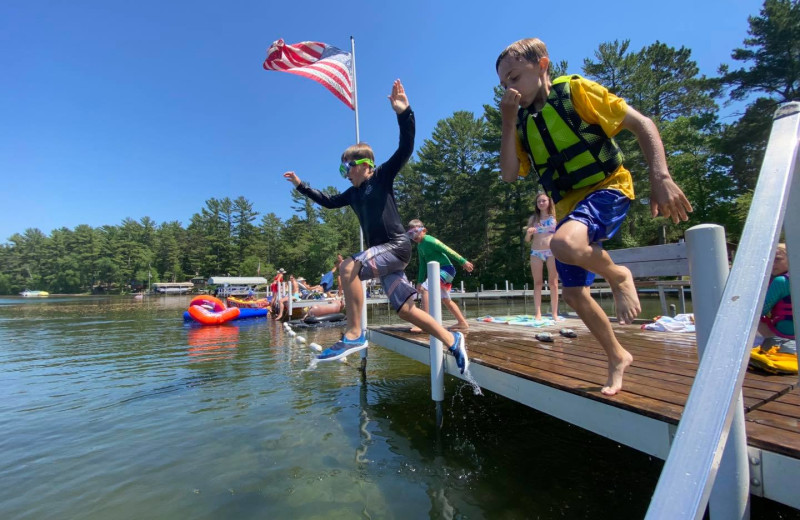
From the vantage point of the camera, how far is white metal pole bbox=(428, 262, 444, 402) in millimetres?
4066

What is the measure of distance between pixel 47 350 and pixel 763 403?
46.7ft

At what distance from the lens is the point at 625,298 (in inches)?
96.9

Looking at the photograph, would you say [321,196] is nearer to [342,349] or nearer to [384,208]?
[384,208]

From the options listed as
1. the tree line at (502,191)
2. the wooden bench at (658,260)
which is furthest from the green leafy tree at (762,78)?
the wooden bench at (658,260)

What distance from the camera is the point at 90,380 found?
680 centimetres

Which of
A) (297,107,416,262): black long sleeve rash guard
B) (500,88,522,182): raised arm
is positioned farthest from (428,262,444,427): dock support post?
(500,88,522,182): raised arm

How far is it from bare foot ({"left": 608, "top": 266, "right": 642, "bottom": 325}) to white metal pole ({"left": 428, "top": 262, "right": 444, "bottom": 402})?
1.84 meters

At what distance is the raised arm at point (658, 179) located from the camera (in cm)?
205

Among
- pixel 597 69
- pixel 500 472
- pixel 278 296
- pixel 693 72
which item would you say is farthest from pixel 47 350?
pixel 693 72

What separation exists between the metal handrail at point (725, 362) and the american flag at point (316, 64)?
317 inches

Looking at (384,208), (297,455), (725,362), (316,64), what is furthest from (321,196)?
(316,64)

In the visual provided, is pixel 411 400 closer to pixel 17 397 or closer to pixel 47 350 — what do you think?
pixel 17 397

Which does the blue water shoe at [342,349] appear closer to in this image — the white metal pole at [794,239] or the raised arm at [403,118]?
the raised arm at [403,118]

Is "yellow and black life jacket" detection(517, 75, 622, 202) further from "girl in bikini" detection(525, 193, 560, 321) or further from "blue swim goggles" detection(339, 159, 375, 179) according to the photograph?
"girl in bikini" detection(525, 193, 560, 321)
